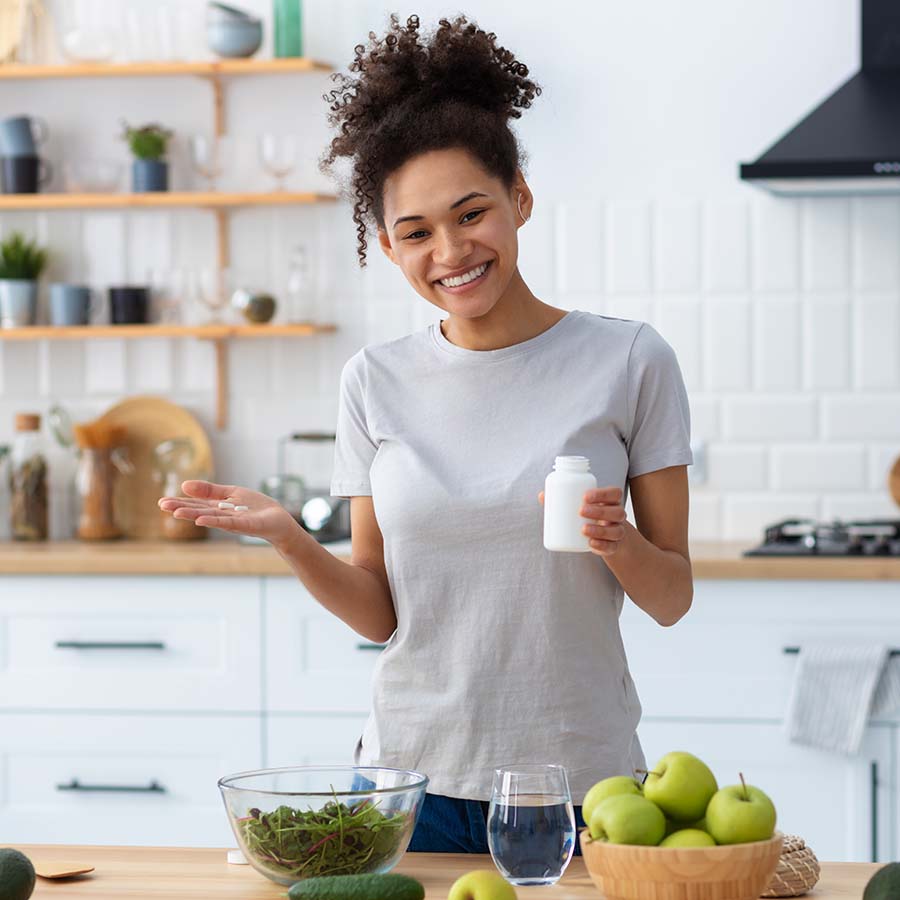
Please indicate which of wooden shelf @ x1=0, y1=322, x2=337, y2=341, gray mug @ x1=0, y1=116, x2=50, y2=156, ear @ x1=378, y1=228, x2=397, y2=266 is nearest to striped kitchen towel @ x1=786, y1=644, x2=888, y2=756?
wooden shelf @ x1=0, y1=322, x2=337, y2=341

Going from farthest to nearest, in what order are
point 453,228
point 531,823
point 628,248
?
point 628,248
point 453,228
point 531,823

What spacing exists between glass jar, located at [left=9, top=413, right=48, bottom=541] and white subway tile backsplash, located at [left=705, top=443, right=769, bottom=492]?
1.72 meters

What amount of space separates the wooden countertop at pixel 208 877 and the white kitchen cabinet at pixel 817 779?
162 cm

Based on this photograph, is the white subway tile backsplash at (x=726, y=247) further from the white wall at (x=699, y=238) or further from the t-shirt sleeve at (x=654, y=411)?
the t-shirt sleeve at (x=654, y=411)

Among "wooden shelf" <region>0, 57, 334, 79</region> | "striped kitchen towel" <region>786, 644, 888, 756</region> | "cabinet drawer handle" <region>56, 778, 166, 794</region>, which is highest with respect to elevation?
"wooden shelf" <region>0, 57, 334, 79</region>

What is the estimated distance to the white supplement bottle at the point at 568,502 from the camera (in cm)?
144

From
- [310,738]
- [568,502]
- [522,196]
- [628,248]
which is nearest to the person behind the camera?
[568,502]

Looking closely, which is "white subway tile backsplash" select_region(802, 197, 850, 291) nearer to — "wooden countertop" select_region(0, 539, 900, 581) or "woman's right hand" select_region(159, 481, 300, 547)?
"wooden countertop" select_region(0, 539, 900, 581)

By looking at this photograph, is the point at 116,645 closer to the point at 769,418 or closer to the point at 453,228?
the point at 769,418

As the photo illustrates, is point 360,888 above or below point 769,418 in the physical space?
below

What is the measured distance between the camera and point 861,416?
146 inches

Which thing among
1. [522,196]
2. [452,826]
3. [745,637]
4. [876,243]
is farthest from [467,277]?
[876,243]

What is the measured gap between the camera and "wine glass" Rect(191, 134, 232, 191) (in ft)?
12.5

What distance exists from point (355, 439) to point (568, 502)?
0.50 meters
